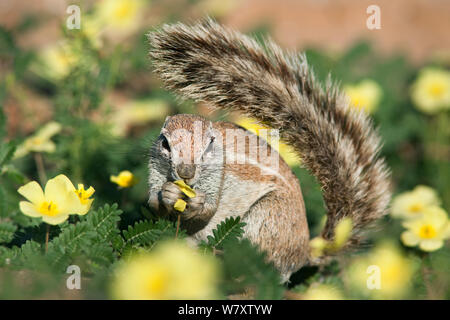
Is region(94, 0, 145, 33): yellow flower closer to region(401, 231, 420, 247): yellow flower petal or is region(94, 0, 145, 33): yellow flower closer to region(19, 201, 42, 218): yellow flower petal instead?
region(19, 201, 42, 218): yellow flower petal

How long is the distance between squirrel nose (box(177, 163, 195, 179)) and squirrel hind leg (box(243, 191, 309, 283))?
53 centimetres

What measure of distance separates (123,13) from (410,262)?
10.7 feet

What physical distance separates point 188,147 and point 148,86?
4730mm

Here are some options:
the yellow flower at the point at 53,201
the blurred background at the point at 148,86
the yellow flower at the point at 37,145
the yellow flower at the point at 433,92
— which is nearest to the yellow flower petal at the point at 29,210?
the yellow flower at the point at 53,201

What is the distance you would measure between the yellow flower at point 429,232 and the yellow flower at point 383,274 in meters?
0.15

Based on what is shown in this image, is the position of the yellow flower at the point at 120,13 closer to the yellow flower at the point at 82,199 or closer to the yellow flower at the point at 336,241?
the yellow flower at the point at 82,199

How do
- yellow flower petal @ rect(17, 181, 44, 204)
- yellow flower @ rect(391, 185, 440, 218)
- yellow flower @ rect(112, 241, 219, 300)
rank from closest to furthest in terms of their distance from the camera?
yellow flower @ rect(112, 241, 219, 300) < yellow flower petal @ rect(17, 181, 44, 204) < yellow flower @ rect(391, 185, 440, 218)

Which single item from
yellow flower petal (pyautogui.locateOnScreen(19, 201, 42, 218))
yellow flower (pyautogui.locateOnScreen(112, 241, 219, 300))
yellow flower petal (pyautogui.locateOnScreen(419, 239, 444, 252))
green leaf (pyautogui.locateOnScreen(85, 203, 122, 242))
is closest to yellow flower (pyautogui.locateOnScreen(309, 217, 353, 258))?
yellow flower petal (pyautogui.locateOnScreen(419, 239, 444, 252))

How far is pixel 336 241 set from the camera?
330 cm

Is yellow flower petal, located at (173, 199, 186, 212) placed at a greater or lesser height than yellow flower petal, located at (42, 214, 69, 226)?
greater

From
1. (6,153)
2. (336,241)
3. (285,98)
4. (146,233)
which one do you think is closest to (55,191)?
(146,233)

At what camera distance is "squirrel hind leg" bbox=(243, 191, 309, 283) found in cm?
306

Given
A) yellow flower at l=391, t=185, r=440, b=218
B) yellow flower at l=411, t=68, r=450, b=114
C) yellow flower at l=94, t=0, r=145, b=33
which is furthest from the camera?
yellow flower at l=411, t=68, r=450, b=114

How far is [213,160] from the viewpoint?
9.85 feet
